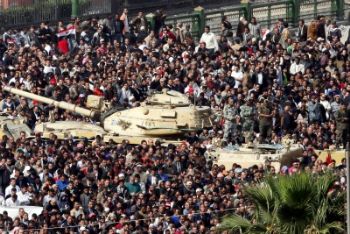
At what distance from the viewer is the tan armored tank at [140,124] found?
52438 mm

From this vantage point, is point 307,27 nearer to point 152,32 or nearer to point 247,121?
point 152,32

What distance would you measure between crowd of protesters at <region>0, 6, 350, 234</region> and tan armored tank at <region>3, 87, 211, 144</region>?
0.49 m

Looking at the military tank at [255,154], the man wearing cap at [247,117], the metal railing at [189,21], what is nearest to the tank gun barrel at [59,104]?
the man wearing cap at [247,117]

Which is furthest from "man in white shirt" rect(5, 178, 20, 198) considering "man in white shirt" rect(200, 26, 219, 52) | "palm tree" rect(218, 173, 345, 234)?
"man in white shirt" rect(200, 26, 219, 52)

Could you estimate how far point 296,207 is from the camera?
35.2m

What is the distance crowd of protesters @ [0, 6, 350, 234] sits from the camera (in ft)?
149

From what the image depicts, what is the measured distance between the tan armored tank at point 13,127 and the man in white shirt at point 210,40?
8360 millimetres

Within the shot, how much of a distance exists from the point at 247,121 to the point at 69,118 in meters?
5.06

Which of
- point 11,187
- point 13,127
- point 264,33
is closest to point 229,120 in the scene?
point 13,127

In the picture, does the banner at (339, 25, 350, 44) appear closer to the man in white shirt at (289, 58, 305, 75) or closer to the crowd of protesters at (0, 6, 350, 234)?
the crowd of protesters at (0, 6, 350, 234)

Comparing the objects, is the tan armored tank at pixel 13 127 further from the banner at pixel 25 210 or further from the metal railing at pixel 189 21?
the metal railing at pixel 189 21

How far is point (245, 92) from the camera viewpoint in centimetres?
5550

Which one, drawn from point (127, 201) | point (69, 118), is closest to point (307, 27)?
point (69, 118)

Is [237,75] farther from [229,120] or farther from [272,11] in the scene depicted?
[272,11]
